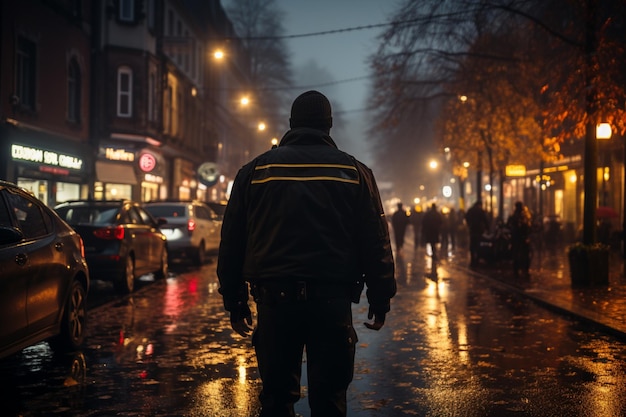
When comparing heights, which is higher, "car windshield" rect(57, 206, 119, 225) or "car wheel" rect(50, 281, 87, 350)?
"car windshield" rect(57, 206, 119, 225)

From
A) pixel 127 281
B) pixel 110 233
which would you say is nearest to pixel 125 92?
pixel 127 281

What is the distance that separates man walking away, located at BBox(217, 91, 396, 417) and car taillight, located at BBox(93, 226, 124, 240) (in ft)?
36.8

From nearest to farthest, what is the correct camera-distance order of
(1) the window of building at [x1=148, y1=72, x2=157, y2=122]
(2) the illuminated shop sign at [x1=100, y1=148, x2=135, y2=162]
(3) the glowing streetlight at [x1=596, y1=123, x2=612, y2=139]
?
(3) the glowing streetlight at [x1=596, y1=123, x2=612, y2=139], (2) the illuminated shop sign at [x1=100, y1=148, x2=135, y2=162], (1) the window of building at [x1=148, y1=72, x2=157, y2=122]

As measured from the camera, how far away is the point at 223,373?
26.6 feet

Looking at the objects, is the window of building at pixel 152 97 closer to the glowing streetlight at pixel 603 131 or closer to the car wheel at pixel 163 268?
the car wheel at pixel 163 268

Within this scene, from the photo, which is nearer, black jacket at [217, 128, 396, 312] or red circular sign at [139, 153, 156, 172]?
black jacket at [217, 128, 396, 312]

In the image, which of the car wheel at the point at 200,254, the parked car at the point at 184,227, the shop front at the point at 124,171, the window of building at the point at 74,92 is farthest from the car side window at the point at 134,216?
the shop front at the point at 124,171

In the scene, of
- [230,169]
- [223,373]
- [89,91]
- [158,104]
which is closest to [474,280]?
[223,373]

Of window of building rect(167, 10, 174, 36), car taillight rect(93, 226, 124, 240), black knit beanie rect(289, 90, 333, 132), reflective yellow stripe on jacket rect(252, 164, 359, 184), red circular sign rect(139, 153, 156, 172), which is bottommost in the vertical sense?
car taillight rect(93, 226, 124, 240)

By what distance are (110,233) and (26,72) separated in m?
12.9

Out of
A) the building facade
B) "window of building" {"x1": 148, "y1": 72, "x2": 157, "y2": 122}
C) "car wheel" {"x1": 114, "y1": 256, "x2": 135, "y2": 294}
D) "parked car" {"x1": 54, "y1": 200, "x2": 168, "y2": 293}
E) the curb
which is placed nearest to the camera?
the curb

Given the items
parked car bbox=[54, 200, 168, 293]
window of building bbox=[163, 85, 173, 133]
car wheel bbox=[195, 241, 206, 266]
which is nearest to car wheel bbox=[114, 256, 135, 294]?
parked car bbox=[54, 200, 168, 293]

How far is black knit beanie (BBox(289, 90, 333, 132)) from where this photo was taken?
4.39 meters

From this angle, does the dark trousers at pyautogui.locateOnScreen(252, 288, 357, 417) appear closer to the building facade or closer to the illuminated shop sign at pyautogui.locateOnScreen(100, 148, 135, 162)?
the building facade
